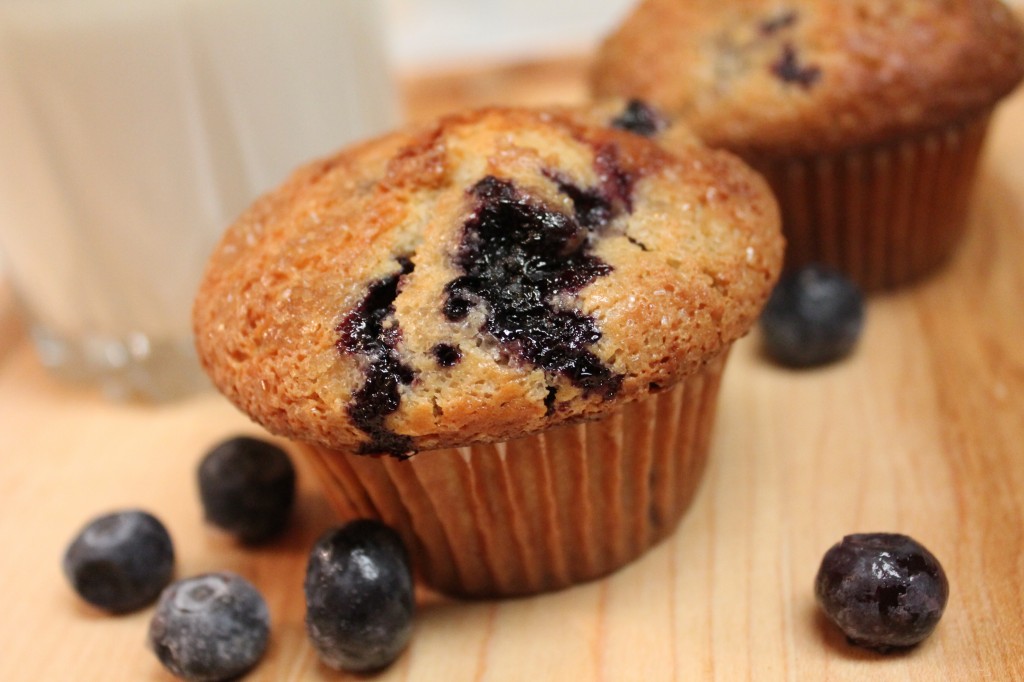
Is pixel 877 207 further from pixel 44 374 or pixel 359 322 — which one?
pixel 44 374

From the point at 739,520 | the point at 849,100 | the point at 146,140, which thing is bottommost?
the point at 739,520

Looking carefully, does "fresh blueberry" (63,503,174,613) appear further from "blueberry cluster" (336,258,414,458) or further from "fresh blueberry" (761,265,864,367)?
"fresh blueberry" (761,265,864,367)

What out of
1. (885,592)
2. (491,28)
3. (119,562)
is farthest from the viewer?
(491,28)

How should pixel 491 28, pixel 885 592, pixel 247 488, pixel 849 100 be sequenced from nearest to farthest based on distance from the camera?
1. pixel 885 592
2. pixel 247 488
3. pixel 849 100
4. pixel 491 28

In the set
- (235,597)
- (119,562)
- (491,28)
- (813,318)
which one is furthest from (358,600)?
(491,28)

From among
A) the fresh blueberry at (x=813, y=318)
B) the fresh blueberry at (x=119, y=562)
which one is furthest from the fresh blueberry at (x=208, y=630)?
the fresh blueberry at (x=813, y=318)

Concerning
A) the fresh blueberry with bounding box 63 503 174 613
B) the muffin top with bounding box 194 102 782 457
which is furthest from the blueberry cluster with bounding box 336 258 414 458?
the fresh blueberry with bounding box 63 503 174 613

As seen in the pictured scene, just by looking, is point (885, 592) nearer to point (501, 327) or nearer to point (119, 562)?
point (501, 327)

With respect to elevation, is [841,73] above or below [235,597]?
above
